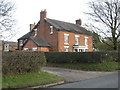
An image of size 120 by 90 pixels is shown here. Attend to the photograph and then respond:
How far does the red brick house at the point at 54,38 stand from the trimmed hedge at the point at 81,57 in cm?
963

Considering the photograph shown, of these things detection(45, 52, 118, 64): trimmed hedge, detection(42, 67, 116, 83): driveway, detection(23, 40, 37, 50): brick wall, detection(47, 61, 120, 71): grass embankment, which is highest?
detection(23, 40, 37, 50): brick wall

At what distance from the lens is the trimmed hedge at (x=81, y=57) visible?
70.2 ft

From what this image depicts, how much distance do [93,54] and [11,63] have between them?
41.5 ft

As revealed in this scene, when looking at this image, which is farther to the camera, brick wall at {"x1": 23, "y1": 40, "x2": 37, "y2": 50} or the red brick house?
the red brick house

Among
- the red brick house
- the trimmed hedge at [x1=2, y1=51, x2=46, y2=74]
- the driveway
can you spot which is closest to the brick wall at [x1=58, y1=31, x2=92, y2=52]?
the red brick house

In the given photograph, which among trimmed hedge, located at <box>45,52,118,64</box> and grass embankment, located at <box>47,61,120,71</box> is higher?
trimmed hedge, located at <box>45,52,118,64</box>

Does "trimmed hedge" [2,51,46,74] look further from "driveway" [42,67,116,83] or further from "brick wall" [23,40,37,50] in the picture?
"brick wall" [23,40,37,50]

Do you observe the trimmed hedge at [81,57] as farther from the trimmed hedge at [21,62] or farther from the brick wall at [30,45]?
the brick wall at [30,45]

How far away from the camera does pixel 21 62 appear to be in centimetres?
1200

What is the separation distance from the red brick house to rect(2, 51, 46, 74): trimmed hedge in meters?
20.3

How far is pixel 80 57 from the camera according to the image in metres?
22.5

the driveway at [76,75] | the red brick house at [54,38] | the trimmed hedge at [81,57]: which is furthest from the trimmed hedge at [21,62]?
the red brick house at [54,38]

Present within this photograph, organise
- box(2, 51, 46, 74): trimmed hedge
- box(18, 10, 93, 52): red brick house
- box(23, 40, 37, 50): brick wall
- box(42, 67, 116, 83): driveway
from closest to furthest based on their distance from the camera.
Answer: box(2, 51, 46, 74): trimmed hedge → box(42, 67, 116, 83): driveway → box(23, 40, 37, 50): brick wall → box(18, 10, 93, 52): red brick house

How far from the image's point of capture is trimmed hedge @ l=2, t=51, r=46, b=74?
36.1ft
